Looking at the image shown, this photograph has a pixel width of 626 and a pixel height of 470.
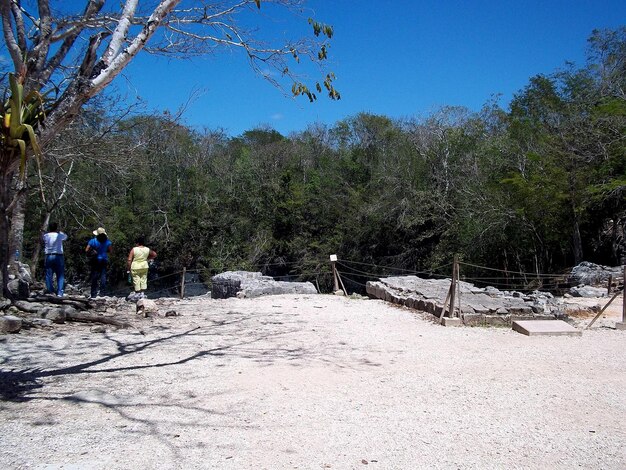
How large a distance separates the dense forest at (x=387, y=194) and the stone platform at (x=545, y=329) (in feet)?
25.4

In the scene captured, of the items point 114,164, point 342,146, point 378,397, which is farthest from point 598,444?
point 342,146

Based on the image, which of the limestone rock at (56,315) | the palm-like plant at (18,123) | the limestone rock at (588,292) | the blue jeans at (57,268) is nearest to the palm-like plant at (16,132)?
the palm-like plant at (18,123)

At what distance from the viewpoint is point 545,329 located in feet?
26.7

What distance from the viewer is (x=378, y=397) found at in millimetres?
4926

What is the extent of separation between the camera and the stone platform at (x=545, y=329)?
8.04 metres

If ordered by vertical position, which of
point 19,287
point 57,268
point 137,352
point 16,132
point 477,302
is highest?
point 16,132

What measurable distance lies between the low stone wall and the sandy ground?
150 centimetres

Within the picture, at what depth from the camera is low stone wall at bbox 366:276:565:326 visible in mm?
9680

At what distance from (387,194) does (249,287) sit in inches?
601

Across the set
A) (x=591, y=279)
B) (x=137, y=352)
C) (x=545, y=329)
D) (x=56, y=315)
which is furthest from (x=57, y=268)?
(x=591, y=279)

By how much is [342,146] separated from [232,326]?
29.3m

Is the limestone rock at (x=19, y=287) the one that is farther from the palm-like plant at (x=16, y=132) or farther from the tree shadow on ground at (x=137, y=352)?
the palm-like plant at (x=16, y=132)

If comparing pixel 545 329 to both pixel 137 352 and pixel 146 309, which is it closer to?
pixel 137 352

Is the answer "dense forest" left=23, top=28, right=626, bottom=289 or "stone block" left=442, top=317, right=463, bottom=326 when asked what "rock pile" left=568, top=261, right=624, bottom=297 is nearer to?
"dense forest" left=23, top=28, right=626, bottom=289
